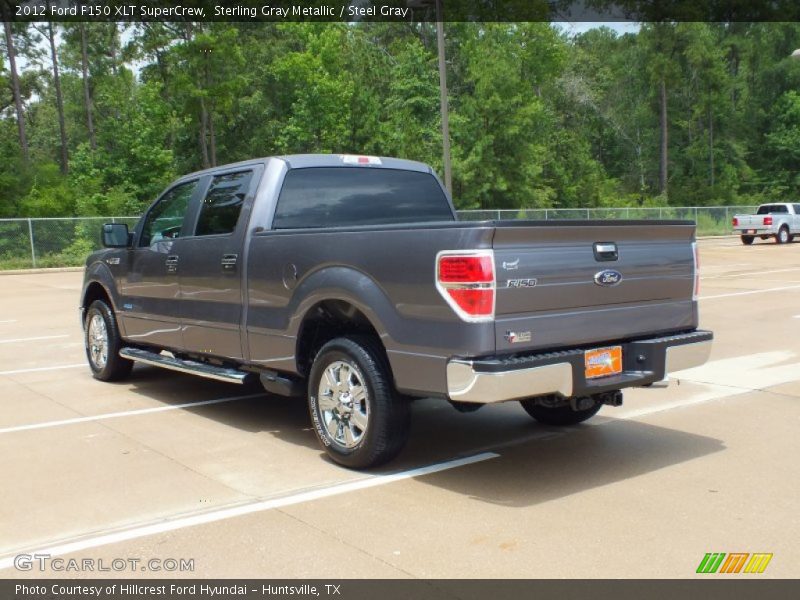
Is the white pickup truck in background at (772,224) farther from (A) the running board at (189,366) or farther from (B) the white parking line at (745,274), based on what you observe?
(A) the running board at (189,366)

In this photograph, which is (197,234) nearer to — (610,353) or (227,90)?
(610,353)

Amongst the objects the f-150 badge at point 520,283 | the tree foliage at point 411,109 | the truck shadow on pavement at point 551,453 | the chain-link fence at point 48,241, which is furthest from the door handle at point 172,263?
the tree foliage at point 411,109

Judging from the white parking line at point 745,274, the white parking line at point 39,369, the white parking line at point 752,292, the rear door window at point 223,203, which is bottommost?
the white parking line at point 745,274

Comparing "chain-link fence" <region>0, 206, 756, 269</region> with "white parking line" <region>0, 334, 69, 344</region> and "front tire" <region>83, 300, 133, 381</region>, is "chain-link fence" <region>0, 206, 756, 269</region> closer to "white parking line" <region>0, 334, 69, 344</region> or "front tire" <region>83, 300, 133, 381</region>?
"white parking line" <region>0, 334, 69, 344</region>

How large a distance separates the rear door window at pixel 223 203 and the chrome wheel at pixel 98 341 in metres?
2.19

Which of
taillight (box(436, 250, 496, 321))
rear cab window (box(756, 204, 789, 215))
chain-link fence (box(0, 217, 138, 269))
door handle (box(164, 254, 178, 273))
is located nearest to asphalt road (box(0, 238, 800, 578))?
taillight (box(436, 250, 496, 321))

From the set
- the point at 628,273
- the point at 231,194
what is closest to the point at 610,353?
the point at 628,273

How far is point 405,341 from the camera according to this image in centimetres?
510

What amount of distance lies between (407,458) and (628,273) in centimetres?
192

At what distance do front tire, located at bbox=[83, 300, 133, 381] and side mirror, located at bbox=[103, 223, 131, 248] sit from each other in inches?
33.4

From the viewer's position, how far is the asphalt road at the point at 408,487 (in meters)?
4.16

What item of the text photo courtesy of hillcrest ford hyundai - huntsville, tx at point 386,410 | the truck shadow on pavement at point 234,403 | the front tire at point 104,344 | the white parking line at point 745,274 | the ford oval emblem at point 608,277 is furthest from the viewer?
the white parking line at point 745,274

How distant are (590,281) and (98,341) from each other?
5.61m

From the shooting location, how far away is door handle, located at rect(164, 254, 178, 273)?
7336 millimetres
